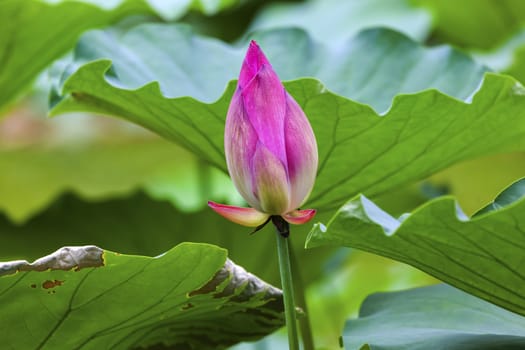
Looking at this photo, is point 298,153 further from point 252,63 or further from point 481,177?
point 481,177

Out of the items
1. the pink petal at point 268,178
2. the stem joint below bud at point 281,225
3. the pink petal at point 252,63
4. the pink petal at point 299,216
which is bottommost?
the stem joint below bud at point 281,225

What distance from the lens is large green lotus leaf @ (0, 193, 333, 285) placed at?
1.13 meters

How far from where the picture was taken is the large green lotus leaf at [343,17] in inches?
57.3

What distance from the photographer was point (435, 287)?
0.79 meters

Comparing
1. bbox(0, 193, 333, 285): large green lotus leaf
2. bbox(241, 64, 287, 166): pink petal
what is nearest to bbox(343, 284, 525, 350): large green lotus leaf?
bbox(241, 64, 287, 166): pink petal

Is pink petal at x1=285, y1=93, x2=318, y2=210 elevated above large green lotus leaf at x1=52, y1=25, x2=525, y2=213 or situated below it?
below

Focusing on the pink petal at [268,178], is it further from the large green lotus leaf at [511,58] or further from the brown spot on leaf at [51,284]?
the large green lotus leaf at [511,58]

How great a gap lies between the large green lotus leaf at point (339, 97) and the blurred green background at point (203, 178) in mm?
106

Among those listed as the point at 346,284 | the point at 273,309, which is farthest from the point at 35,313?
the point at 346,284

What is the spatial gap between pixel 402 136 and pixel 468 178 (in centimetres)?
80

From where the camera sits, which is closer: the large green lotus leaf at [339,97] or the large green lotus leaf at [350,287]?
the large green lotus leaf at [339,97]

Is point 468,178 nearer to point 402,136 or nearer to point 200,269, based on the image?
point 402,136

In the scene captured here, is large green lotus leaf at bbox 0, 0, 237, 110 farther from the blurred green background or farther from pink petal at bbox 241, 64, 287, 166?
pink petal at bbox 241, 64, 287, 166

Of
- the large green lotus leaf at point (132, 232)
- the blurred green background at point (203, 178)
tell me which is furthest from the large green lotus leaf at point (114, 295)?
the large green lotus leaf at point (132, 232)
